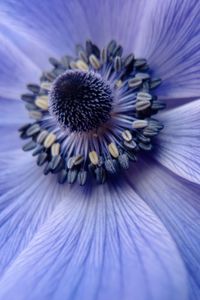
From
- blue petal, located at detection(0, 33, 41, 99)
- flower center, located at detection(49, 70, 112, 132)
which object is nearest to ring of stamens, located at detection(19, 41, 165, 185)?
flower center, located at detection(49, 70, 112, 132)

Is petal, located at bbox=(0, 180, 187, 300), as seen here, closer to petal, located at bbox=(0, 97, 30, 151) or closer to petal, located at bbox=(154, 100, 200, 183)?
petal, located at bbox=(154, 100, 200, 183)

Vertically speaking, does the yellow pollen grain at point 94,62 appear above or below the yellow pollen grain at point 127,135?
above

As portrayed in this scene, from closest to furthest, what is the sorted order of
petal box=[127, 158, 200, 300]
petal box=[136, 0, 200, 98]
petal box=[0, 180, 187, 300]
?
petal box=[0, 180, 187, 300] < petal box=[127, 158, 200, 300] < petal box=[136, 0, 200, 98]

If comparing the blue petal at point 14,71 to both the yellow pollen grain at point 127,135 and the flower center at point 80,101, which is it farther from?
the yellow pollen grain at point 127,135

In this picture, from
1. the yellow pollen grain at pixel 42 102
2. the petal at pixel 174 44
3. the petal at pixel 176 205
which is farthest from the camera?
the yellow pollen grain at pixel 42 102

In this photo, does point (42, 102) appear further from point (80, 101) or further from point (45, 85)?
point (80, 101)

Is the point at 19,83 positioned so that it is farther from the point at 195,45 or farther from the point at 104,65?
the point at 195,45

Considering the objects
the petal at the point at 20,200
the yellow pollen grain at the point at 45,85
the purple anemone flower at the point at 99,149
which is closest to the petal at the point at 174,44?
the purple anemone flower at the point at 99,149
